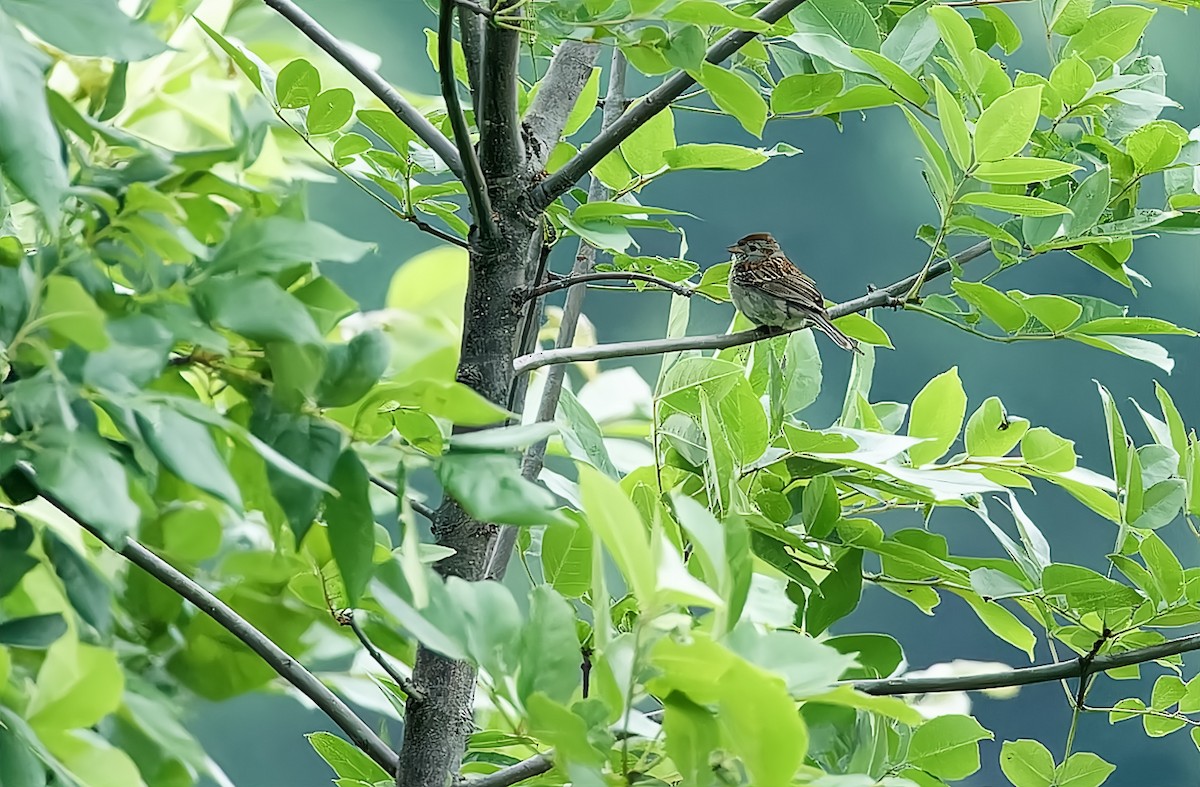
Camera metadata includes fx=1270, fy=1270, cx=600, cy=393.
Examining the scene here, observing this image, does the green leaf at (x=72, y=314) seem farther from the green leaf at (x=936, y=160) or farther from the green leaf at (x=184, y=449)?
the green leaf at (x=936, y=160)

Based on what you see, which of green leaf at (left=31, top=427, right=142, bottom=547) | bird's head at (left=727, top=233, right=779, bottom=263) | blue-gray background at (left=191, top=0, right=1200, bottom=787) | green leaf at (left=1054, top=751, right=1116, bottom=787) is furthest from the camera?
blue-gray background at (left=191, top=0, right=1200, bottom=787)

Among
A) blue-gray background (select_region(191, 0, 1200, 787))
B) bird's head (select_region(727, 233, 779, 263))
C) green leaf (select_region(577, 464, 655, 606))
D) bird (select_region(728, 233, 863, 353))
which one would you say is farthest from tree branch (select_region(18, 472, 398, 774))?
blue-gray background (select_region(191, 0, 1200, 787))

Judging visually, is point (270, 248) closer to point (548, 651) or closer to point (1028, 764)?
point (548, 651)

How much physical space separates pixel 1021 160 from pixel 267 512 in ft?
1.05

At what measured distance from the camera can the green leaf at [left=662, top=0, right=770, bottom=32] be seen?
34 centimetres

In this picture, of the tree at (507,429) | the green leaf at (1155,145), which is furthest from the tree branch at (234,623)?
the green leaf at (1155,145)

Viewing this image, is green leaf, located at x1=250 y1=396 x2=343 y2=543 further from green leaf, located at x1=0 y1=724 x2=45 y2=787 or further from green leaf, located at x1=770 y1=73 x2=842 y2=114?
green leaf, located at x1=770 y1=73 x2=842 y2=114

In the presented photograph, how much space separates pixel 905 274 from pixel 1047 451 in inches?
43.5

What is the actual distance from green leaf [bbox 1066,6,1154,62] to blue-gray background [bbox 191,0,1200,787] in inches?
38.2

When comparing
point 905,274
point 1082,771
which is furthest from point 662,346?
point 905,274

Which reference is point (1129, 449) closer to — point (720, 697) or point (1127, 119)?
point (1127, 119)

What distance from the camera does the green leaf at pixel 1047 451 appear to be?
0.56 m

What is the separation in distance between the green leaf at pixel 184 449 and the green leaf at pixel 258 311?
0.02 meters

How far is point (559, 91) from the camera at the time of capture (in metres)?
0.58
